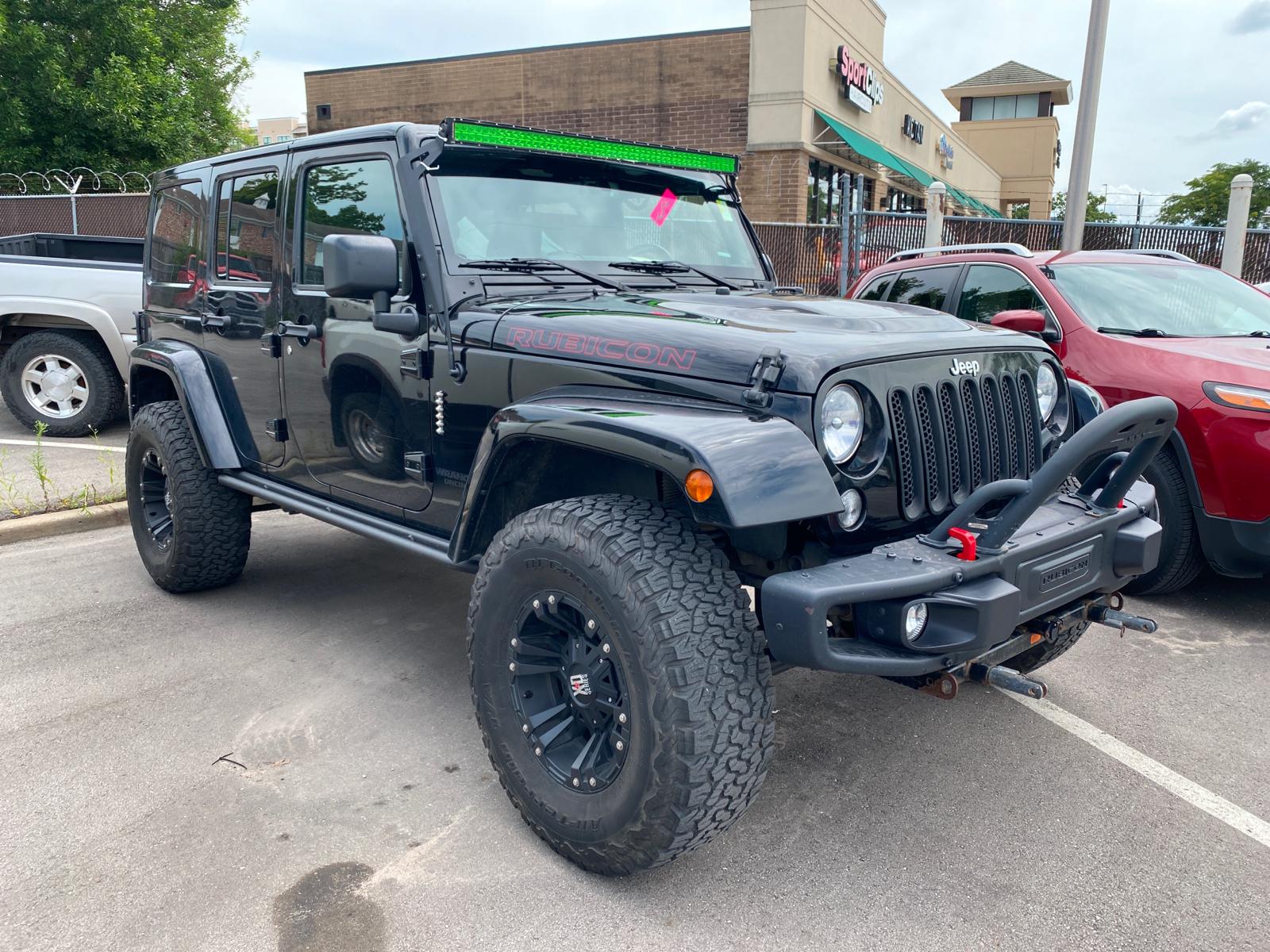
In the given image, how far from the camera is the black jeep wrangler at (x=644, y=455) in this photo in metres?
2.27

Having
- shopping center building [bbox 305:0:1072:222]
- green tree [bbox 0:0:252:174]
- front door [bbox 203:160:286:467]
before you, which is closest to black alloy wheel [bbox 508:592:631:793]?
front door [bbox 203:160:286:467]

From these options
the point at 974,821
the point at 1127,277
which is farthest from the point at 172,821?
the point at 1127,277

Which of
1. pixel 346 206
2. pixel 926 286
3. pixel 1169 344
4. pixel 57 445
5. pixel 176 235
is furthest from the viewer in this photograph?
pixel 57 445

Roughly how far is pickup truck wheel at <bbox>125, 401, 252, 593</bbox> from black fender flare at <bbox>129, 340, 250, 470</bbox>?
0.13 m

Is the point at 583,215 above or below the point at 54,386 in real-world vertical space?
above

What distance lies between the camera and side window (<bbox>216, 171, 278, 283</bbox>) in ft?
13.0

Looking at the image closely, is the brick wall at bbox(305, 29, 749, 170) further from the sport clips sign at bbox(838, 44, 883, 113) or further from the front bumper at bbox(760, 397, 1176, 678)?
the front bumper at bbox(760, 397, 1176, 678)

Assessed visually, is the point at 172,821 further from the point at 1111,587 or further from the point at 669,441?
the point at 1111,587

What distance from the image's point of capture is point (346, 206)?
11.7ft

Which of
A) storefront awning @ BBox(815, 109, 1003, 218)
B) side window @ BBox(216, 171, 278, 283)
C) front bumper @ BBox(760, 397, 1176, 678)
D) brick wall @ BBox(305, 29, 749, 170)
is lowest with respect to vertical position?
front bumper @ BBox(760, 397, 1176, 678)

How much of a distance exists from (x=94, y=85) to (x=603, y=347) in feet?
67.4

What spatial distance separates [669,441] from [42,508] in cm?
522

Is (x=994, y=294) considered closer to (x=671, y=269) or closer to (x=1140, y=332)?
(x=1140, y=332)

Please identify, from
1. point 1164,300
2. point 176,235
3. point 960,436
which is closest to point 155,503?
point 176,235
